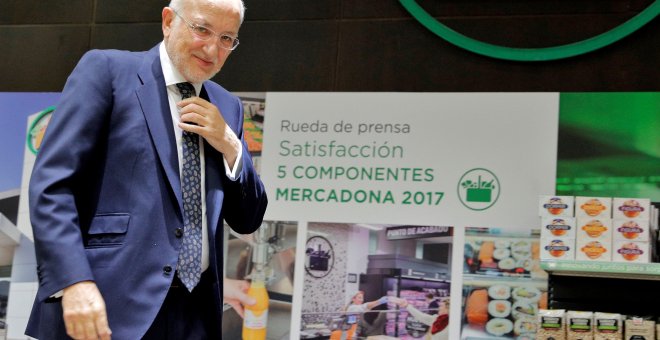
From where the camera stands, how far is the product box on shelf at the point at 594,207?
3.44 m

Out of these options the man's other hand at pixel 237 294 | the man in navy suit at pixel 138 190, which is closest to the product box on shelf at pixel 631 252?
the man's other hand at pixel 237 294

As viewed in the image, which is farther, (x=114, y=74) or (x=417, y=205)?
(x=417, y=205)

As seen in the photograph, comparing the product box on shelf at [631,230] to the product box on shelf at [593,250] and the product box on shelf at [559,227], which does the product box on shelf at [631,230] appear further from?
the product box on shelf at [559,227]

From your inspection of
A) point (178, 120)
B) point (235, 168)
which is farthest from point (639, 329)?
point (178, 120)

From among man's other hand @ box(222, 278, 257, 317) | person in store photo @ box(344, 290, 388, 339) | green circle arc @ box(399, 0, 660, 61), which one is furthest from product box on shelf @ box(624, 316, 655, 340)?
man's other hand @ box(222, 278, 257, 317)

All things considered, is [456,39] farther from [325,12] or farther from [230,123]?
[230,123]

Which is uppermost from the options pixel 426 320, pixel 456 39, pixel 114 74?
pixel 456 39

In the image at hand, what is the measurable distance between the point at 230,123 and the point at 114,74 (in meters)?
0.30

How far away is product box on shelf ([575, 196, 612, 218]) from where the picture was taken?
3.44 m

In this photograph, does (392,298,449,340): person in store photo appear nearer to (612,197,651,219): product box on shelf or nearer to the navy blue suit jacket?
(612,197,651,219): product box on shelf

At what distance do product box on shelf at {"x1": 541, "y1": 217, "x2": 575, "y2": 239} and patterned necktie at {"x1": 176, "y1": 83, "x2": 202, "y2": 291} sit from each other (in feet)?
6.89

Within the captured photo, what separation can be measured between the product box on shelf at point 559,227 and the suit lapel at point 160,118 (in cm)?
215

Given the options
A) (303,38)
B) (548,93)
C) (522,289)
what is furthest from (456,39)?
(522,289)

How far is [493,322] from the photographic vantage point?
12.6 ft
